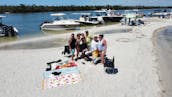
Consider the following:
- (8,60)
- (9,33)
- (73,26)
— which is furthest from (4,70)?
Answer: (73,26)

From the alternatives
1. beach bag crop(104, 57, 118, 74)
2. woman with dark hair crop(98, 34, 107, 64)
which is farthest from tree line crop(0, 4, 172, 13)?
beach bag crop(104, 57, 118, 74)

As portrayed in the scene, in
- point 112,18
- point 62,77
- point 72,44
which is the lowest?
point 112,18

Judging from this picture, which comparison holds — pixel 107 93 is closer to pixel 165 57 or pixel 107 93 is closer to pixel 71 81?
pixel 71 81

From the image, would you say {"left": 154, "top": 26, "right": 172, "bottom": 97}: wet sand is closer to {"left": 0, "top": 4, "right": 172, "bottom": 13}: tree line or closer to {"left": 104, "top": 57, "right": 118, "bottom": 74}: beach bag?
{"left": 104, "top": 57, "right": 118, "bottom": 74}: beach bag

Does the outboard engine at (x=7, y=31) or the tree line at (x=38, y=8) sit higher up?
the outboard engine at (x=7, y=31)

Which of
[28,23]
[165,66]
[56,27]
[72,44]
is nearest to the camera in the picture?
[165,66]

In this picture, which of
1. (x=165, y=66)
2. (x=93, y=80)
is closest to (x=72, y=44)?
(x=93, y=80)

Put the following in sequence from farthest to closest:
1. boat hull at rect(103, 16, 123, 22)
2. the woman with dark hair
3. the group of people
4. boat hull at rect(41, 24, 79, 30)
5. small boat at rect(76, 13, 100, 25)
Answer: boat hull at rect(103, 16, 123, 22) < small boat at rect(76, 13, 100, 25) < boat hull at rect(41, 24, 79, 30) < the group of people < the woman with dark hair

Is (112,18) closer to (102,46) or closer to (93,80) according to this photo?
(102,46)

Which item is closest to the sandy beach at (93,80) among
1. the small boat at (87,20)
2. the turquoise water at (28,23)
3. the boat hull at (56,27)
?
the turquoise water at (28,23)

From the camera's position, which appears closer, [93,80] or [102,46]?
[93,80]

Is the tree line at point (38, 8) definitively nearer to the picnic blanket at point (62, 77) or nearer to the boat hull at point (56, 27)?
A: the boat hull at point (56, 27)

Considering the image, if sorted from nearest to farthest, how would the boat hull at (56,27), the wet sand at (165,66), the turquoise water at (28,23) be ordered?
the wet sand at (165,66), the turquoise water at (28,23), the boat hull at (56,27)

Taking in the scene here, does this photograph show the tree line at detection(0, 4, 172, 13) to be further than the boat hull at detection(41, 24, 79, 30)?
Yes
